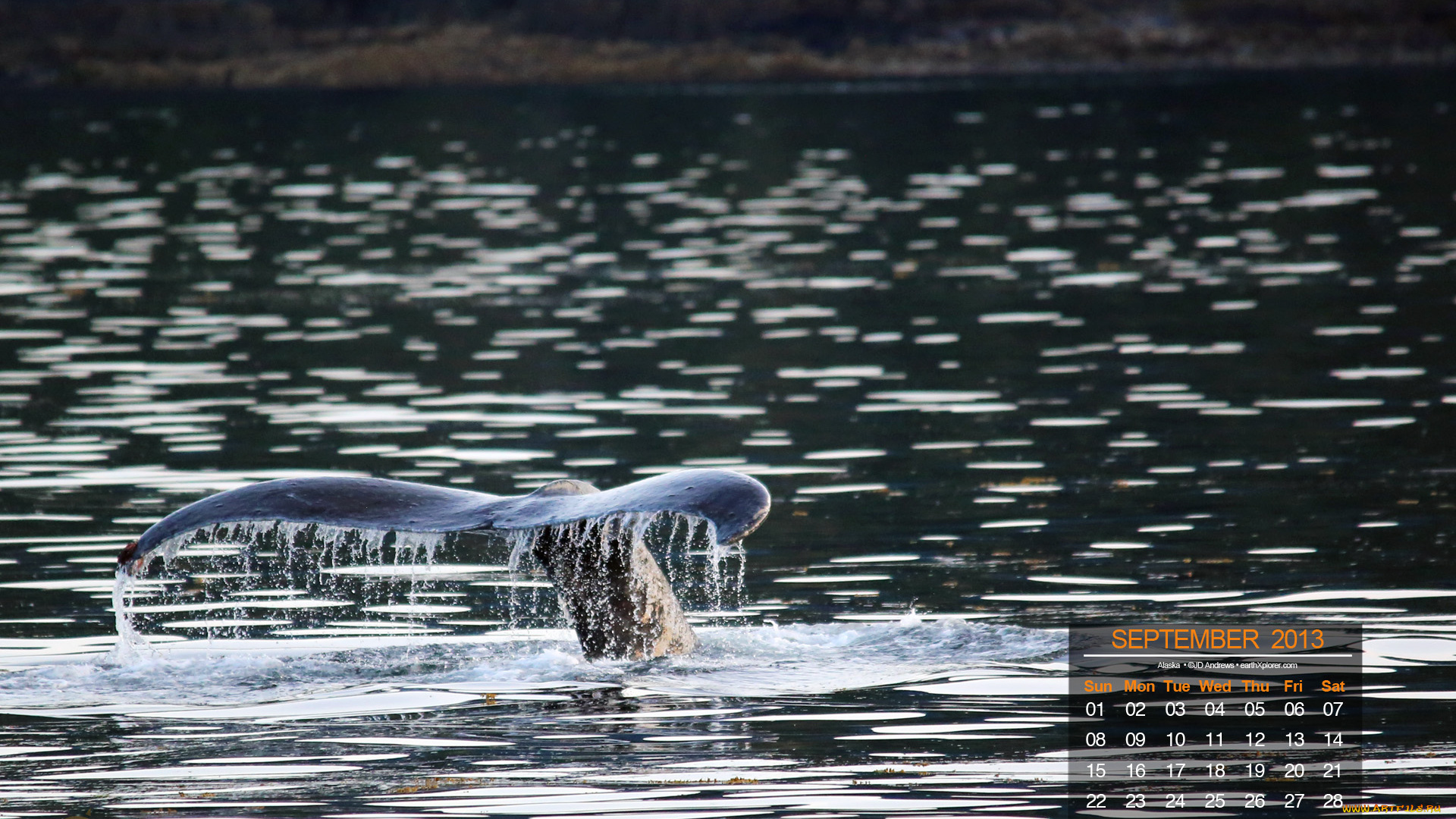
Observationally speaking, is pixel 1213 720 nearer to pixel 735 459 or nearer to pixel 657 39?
pixel 735 459

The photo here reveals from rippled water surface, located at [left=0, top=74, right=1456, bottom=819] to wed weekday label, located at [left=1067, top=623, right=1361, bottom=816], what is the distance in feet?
0.66

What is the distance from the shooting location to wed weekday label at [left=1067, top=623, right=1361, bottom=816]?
9.86 metres

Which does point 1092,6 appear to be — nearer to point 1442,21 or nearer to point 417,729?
point 1442,21

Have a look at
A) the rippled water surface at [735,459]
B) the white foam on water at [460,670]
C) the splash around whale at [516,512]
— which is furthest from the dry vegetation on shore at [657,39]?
the splash around whale at [516,512]

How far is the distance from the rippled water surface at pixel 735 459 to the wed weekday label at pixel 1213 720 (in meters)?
0.20

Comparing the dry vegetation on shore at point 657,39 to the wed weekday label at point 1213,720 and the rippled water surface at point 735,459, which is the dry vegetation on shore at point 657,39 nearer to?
the rippled water surface at point 735,459

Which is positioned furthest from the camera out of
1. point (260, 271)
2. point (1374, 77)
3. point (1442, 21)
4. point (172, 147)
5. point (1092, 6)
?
point (1092, 6)

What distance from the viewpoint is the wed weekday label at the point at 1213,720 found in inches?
388

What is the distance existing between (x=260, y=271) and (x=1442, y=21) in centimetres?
7404

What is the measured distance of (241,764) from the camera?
10.7m

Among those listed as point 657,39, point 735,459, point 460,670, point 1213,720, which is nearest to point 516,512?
point 460,670

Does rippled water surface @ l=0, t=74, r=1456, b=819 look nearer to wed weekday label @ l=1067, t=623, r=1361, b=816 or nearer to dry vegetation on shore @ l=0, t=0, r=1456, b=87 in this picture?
wed weekday label @ l=1067, t=623, r=1361, b=816

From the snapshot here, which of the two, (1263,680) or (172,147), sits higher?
(172,147)

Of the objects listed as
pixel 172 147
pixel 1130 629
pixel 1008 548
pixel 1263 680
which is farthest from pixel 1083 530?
pixel 172 147
